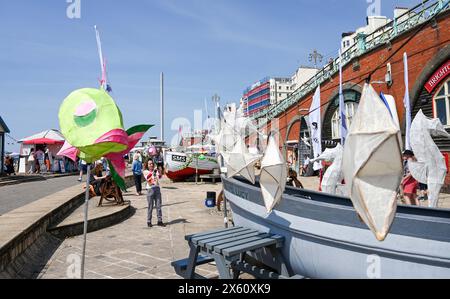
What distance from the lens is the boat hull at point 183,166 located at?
22.2m

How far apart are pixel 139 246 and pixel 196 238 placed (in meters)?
2.81

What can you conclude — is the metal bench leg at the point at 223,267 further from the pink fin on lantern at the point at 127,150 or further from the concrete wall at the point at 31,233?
the concrete wall at the point at 31,233

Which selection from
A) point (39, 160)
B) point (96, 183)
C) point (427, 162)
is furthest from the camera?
point (39, 160)

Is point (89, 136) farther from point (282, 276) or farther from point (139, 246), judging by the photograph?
point (139, 246)

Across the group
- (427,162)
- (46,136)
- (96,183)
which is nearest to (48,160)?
(46,136)

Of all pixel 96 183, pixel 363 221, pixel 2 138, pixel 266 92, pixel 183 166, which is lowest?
pixel 96 183

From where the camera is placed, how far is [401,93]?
52.1 ft

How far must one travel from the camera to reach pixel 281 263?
14.6 feet

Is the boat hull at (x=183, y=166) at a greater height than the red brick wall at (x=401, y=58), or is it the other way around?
the red brick wall at (x=401, y=58)

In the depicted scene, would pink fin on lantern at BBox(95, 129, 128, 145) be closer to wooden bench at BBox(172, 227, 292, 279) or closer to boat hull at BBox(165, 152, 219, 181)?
wooden bench at BBox(172, 227, 292, 279)

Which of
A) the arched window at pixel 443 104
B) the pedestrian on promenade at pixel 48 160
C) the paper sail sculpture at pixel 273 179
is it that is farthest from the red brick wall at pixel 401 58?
the pedestrian on promenade at pixel 48 160

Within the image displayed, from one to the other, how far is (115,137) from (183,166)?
18983 mm

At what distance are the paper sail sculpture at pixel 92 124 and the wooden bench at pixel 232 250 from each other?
162cm

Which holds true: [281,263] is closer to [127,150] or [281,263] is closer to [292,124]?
[127,150]
